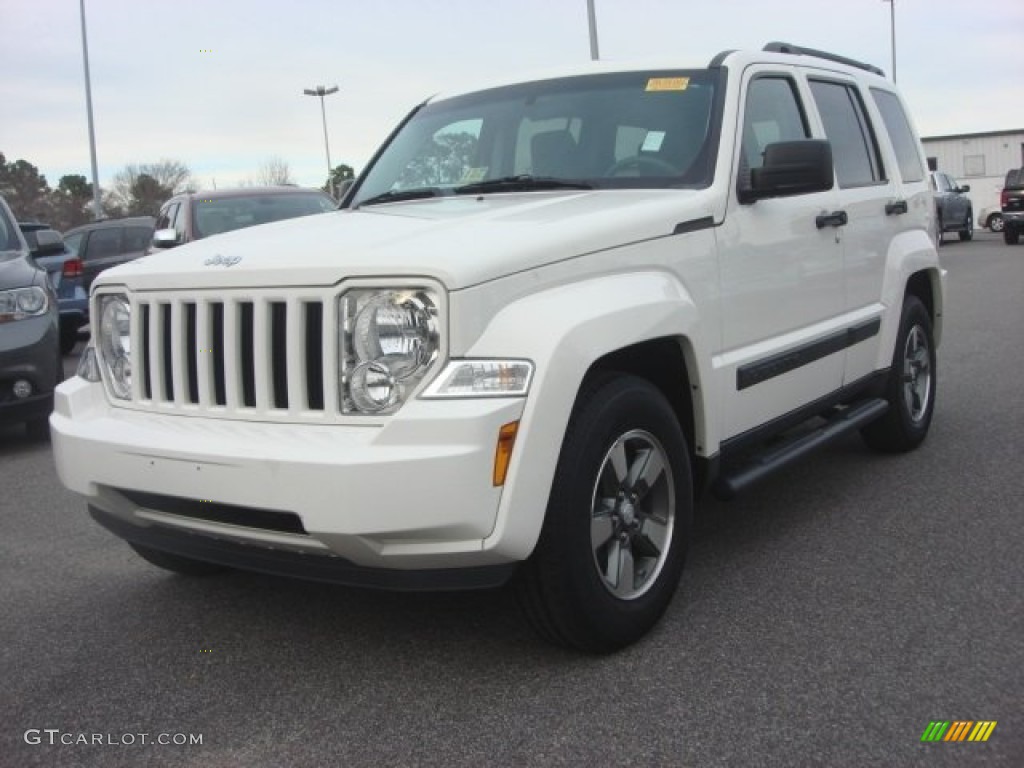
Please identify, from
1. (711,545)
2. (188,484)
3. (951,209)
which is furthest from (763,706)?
(951,209)

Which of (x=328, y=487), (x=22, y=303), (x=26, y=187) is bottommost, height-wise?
(x=328, y=487)

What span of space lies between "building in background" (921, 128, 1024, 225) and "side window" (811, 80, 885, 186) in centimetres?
4285

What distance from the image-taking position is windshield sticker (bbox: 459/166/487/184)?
13.4 ft

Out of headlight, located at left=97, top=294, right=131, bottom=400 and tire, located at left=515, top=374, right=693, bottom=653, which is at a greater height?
headlight, located at left=97, top=294, right=131, bottom=400

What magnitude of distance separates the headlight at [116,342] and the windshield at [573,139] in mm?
1301

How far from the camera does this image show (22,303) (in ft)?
21.8

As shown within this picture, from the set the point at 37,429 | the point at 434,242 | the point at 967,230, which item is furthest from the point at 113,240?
the point at 967,230

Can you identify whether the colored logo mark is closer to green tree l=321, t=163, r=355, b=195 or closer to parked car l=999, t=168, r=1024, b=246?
parked car l=999, t=168, r=1024, b=246

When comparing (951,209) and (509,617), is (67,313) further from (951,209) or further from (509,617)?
(951,209)

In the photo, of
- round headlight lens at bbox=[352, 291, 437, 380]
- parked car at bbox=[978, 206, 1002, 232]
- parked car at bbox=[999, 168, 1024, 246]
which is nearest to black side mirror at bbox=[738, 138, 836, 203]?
round headlight lens at bbox=[352, 291, 437, 380]

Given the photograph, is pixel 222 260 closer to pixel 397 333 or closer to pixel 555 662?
pixel 397 333

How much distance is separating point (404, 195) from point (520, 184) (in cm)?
61

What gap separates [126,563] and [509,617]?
1803 mm

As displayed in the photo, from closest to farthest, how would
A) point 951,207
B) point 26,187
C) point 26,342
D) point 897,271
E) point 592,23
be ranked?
point 897,271, point 26,342, point 592,23, point 951,207, point 26,187
